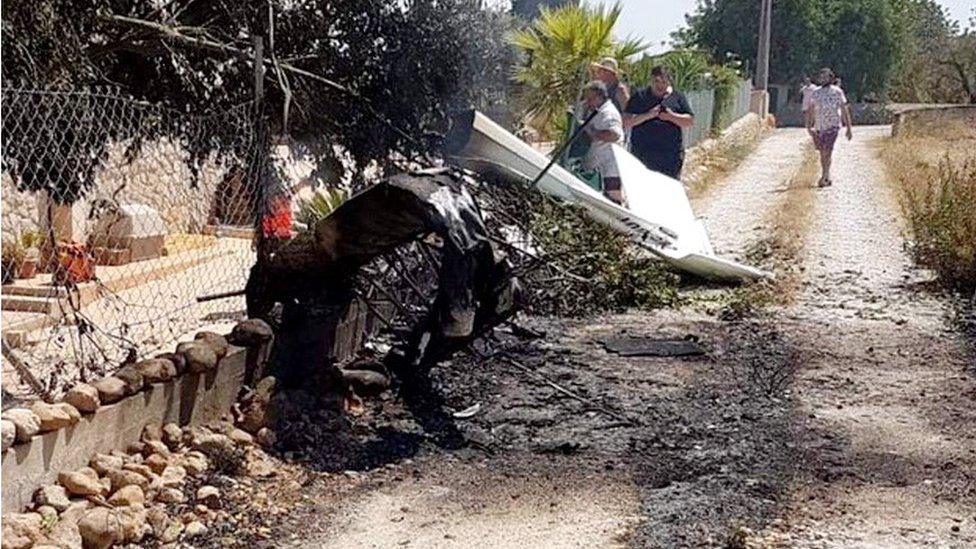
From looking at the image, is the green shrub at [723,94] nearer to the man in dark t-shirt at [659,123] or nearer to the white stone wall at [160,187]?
the man in dark t-shirt at [659,123]

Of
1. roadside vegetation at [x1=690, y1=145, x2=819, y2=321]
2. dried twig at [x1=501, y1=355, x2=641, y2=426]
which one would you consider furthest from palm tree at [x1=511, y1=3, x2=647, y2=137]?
dried twig at [x1=501, y1=355, x2=641, y2=426]

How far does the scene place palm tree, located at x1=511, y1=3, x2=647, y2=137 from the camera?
14438 millimetres

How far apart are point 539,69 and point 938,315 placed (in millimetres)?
7395

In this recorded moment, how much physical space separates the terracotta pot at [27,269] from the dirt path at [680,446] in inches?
135

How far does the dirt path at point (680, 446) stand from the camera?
4.29 meters

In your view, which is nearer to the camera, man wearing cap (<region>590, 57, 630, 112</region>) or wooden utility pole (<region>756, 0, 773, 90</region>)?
man wearing cap (<region>590, 57, 630, 112</region>)

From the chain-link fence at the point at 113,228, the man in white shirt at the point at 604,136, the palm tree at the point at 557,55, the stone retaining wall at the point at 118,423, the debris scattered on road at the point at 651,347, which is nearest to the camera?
the stone retaining wall at the point at 118,423

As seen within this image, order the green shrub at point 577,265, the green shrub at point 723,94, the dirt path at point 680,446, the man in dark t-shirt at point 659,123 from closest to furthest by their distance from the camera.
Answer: the dirt path at point 680,446, the green shrub at point 577,265, the man in dark t-shirt at point 659,123, the green shrub at point 723,94

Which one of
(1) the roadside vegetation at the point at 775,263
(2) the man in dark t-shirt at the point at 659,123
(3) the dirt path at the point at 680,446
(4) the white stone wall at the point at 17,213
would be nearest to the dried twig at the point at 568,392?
(3) the dirt path at the point at 680,446

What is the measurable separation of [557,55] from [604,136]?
4.93 meters

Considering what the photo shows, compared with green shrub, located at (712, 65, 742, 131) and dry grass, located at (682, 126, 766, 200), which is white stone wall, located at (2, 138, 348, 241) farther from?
green shrub, located at (712, 65, 742, 131)

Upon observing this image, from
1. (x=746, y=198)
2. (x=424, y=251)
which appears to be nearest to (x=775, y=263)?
(x=424, y=251)

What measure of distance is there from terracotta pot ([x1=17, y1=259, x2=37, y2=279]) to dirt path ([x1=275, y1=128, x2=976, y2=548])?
3.42 m

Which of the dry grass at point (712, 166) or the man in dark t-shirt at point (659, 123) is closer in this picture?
the man in dark t-shirt at point (659, 123)
